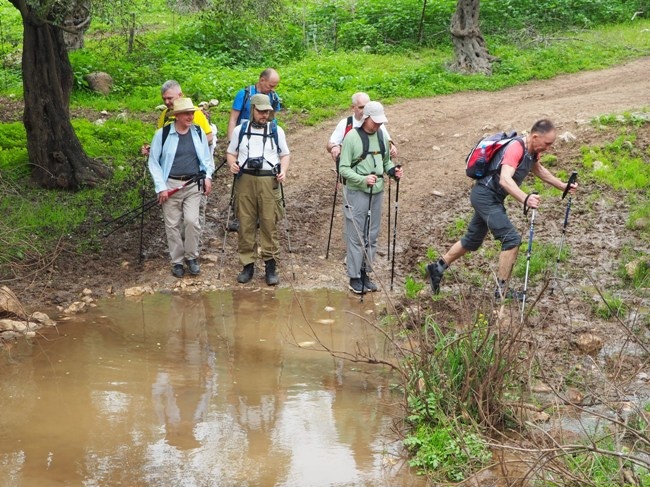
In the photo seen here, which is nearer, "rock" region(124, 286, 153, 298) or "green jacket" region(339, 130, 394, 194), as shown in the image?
"green jacket" region(339, 130, 394, 194)

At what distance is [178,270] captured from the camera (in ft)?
33.9

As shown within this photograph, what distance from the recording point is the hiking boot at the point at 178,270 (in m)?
10.3

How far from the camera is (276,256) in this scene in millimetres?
10352

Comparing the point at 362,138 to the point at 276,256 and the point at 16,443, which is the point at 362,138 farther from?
the point at 16,443

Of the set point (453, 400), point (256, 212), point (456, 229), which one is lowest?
point (456, 229)

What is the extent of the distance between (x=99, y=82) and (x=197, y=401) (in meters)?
12.0

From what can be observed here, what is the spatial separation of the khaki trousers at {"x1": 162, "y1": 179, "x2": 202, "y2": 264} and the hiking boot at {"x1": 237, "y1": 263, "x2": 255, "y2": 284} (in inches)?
23.1

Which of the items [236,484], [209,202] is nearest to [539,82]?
[209,202]

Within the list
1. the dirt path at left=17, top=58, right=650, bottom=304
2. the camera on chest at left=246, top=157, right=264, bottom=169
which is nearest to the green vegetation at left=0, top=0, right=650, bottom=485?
the dirt path at left=17, top=58, right=650, bottom=304

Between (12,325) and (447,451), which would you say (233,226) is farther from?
(447,451)

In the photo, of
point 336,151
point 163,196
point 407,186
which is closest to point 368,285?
point 336,151

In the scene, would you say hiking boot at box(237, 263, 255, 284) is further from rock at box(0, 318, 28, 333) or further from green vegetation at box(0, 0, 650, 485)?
rock at box(0, 318, 28, 333)

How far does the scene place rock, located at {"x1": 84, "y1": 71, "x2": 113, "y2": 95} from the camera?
17734mm

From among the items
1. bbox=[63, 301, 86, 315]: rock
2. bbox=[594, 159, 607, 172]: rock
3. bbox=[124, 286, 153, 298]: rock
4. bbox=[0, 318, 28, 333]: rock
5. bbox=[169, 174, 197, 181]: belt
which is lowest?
bbox=[124, 286, 153, 298]: rock
